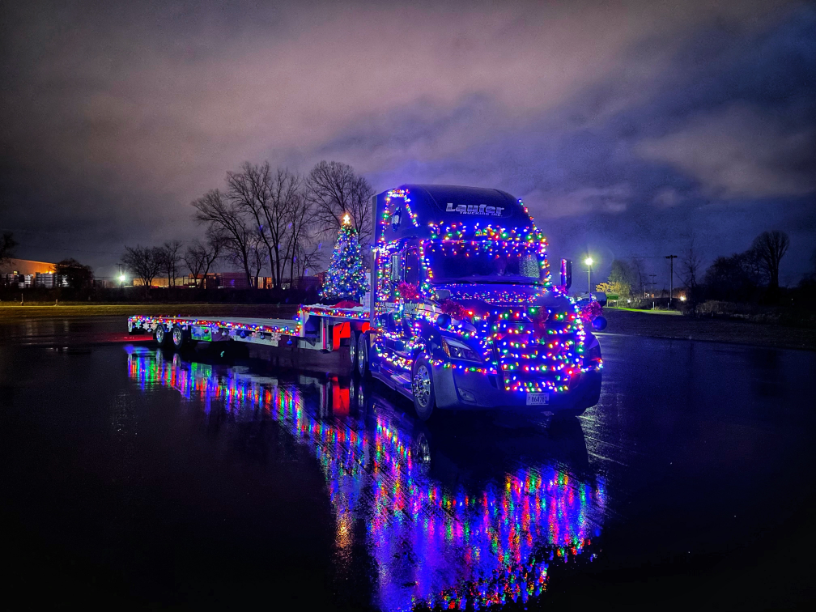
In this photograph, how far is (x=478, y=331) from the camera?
763 centimetres

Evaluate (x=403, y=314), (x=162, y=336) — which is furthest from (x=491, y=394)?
(x=162, y=336)

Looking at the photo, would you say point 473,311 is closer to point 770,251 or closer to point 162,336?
point 162,336

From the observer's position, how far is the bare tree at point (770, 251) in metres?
76.1

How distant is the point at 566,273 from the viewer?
945 centimetres

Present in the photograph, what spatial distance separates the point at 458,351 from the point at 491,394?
69 cm

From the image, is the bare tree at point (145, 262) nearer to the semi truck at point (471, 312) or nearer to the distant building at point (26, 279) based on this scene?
the distant building at point (26, 279)

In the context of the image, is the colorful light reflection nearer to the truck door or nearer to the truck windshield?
the truck door

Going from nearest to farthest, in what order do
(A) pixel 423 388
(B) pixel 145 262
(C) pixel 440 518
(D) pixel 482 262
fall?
1. (C) pixel 440 518
2. (A) pixel 423 388
3. (D) pixel 482 262
4. (B) pixel 145 262

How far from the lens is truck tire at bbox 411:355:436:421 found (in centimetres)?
830

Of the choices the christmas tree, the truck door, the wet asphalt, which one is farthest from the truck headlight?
the christmas tree

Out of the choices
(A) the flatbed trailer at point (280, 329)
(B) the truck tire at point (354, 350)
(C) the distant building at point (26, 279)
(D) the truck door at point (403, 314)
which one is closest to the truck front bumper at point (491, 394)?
(D) the truck door at point (403, 314)

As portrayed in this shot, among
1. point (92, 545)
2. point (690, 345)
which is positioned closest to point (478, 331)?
point (92, 545)

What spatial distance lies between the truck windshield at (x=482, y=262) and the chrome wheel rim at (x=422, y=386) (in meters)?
1.31

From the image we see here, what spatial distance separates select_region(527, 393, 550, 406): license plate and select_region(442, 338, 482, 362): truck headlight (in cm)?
81
